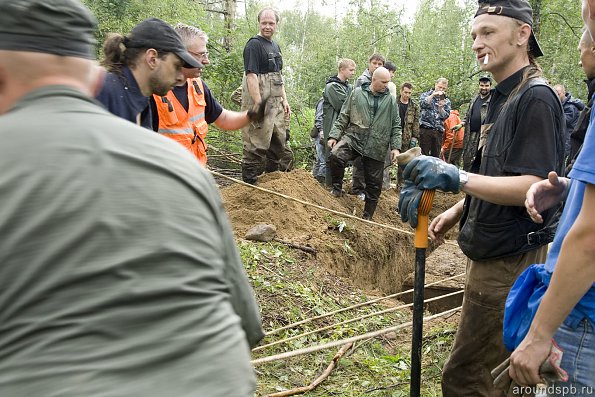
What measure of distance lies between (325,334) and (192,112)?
2382mm

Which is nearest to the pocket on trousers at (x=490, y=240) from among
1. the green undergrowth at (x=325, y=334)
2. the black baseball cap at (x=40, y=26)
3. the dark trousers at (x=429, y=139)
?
the green undergrowth at (x=325, y=334)

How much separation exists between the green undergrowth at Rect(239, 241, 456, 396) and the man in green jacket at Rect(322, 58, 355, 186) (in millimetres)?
3853

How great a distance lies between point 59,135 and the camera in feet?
4.25

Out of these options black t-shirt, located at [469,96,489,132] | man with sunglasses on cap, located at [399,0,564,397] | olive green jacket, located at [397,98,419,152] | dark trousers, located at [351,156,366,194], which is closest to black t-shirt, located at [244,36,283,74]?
dark trousers, located at [351,156,366,194]

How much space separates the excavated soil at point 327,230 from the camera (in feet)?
25.5

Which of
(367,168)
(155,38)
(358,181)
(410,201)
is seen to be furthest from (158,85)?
(358,181)

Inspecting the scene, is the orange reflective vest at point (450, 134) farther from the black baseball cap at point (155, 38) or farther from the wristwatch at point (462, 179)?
the wristwatch at point (462, 179)

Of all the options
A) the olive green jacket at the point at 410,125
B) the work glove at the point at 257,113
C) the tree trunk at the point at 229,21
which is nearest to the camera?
the work glove at the point at 257,113

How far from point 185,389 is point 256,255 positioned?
5117 millimetres

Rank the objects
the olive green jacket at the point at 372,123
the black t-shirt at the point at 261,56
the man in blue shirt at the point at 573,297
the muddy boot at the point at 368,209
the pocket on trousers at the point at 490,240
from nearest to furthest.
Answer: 1. the man in blue shirt at the point at 573,297
2. the pocket on trousers at the point at 490,240
3. the black t-shirt at the point at 261,56
4. the olive green jacket at the point at 372,123
5. the muddy boot at the point at 368,209

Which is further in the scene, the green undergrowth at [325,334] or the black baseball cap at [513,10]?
the green undergrowth at [325,334]

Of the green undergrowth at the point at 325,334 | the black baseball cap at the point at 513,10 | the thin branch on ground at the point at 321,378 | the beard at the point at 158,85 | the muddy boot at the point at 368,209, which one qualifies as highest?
the black baseball cap at the point at 513,10

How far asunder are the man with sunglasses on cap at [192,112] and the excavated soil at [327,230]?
2484 mm

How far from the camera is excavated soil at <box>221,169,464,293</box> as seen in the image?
7777mm
